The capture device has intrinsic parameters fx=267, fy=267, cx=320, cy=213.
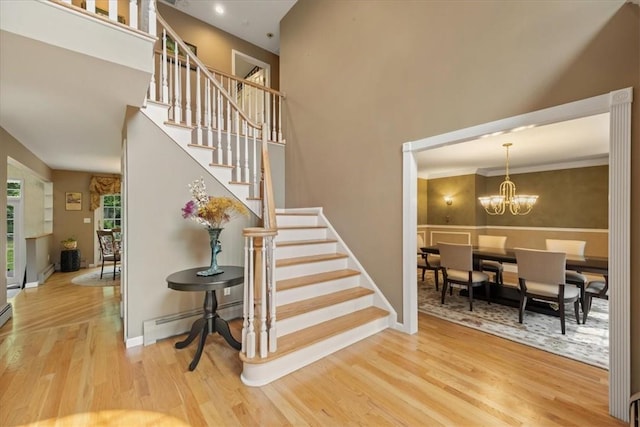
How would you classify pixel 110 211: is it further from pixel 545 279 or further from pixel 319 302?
pixel 545 279

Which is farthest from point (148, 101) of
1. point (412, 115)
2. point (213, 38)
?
point (213, 38)

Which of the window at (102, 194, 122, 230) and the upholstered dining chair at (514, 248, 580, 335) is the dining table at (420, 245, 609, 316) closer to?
the upholstered dining chair at (514, 248, 580, 335)

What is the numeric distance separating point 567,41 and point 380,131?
1.69 m

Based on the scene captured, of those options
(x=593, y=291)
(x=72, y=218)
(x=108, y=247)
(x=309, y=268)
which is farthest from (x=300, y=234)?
(x=72, y=218)

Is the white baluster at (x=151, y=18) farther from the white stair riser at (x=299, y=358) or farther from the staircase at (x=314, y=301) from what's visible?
the white stair riser at (x=299, y=358)

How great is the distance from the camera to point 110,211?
7.18 metres

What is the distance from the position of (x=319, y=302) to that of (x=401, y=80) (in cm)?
260

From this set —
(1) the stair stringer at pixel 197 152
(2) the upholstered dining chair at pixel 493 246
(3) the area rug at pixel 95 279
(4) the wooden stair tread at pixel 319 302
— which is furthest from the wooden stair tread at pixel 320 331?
(3) the area rug at pixel 95 279

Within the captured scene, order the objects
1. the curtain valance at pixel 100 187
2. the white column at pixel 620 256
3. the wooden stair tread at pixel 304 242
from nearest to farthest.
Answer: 1. the white column at pixel 620 256
2. the wooden stair tread at pixel 304 242
3. the curtain valance at pixel 100 187

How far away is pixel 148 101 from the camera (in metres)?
2.70

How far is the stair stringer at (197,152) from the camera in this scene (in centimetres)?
276

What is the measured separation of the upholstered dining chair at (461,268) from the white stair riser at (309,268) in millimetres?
1537

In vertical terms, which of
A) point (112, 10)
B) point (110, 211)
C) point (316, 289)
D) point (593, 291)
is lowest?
point (593, 291)

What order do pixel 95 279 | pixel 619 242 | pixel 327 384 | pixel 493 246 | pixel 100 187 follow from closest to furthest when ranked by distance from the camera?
pixel 619 242, pixel 327 384, pixel 493 246, pixel 95 279, pixel 100 187
